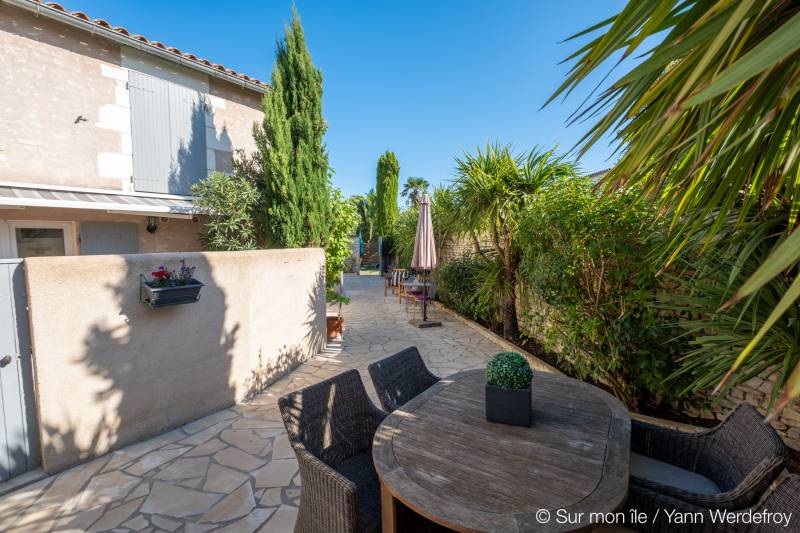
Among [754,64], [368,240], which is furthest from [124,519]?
[368,240]

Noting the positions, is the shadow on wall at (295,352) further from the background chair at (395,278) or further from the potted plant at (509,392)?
the background chair at (395,278)

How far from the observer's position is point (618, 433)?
2.08 m

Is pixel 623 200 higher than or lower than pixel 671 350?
higher

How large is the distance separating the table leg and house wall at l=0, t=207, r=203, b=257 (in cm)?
742

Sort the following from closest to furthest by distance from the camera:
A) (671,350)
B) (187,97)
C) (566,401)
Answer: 1. (566,401)
2. (671,350)
3. (187,97)

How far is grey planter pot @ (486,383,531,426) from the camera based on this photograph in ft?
7.06

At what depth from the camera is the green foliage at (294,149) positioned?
671 cm

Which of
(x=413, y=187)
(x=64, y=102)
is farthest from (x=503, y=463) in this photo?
(x=413, y=187)

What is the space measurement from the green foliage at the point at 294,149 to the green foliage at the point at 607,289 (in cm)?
442

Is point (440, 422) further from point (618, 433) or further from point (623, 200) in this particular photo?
point (623, 200)

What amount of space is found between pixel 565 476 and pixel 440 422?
77 cm

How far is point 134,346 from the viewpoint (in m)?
3.51

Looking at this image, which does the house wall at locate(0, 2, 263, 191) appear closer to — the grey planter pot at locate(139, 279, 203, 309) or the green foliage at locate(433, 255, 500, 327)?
the grey planter pot at locate(139, 279, 203, 309)

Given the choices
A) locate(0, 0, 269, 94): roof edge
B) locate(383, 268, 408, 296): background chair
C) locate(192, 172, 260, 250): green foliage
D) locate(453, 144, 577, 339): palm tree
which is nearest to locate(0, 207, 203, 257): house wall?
locate(192, 172, 260, 250): green foliage
